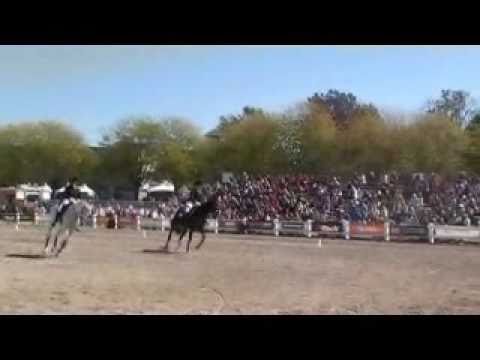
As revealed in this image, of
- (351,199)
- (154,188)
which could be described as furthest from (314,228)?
(154,188)

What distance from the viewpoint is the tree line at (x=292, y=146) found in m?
28.8

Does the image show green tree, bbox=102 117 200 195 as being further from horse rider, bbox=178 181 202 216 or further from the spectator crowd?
horse rider, bbox=178 181 202 216

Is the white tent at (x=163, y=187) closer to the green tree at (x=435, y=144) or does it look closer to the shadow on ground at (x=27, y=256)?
the green tree at (x=435, y=144)

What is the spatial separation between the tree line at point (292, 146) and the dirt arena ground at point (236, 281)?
9028 mm

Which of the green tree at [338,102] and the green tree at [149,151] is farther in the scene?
the green tree at [338,102]

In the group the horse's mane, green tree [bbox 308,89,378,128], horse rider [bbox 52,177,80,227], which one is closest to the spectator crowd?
the horse's mane

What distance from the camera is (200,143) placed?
3662cm

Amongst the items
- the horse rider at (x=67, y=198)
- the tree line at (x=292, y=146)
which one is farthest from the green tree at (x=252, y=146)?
the horse rider at (x=67, y=198)

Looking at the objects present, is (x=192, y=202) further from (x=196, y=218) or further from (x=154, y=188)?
(x=154, y=188)

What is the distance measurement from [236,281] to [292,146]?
2007 cm
